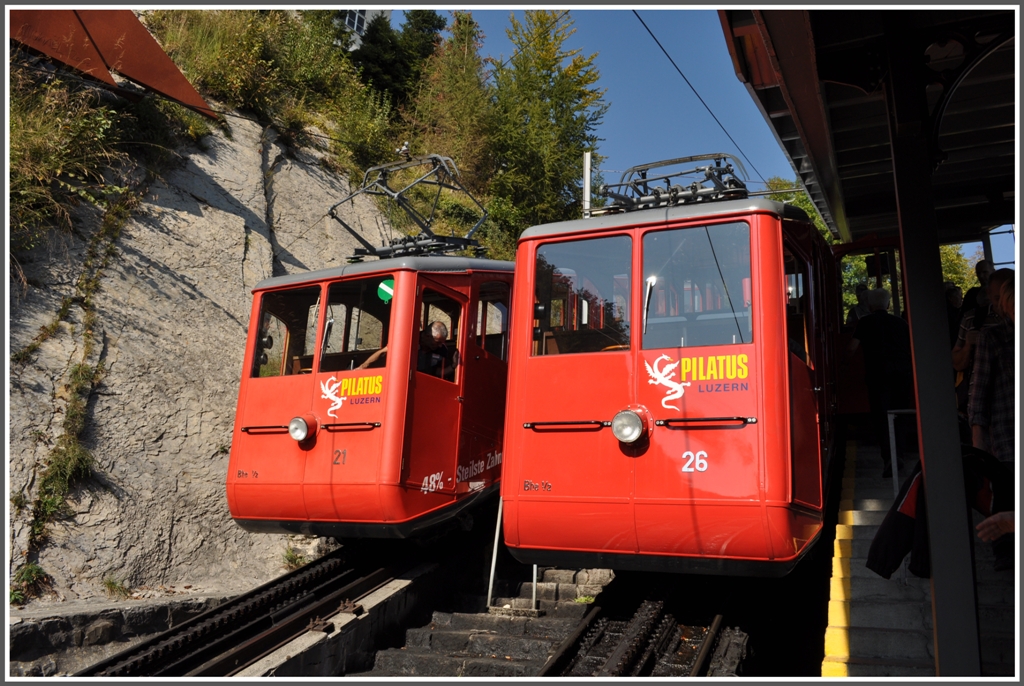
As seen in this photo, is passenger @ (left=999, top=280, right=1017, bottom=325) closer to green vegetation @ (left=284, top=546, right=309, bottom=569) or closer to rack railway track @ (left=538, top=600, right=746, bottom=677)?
rack railway track @ (left=538, top=600, right=746, bottom=677)

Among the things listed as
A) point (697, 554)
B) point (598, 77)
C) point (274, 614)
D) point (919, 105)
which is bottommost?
point (274, 614)

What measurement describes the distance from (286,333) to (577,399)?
11.4 feet

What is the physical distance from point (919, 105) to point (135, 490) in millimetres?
8631

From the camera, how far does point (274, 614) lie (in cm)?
655

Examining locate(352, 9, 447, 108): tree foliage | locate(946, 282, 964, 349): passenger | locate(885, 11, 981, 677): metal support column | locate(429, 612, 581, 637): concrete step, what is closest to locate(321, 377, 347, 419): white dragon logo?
locate(429, 612, 581, 637): concrete step

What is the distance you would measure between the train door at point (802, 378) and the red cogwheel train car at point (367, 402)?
327 cm

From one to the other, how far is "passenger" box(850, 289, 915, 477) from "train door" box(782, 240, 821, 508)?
6.55ft

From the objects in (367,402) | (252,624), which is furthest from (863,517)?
(252,624)

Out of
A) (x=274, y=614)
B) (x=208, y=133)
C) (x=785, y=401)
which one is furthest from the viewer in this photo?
(x=208, y=133)

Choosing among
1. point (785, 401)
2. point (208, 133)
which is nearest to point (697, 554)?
point (785, 401)

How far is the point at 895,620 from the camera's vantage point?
5.00 m

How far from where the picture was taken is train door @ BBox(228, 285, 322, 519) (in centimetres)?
705

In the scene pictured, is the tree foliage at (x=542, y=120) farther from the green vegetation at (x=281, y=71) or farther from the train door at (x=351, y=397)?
the train door at (x=351, y=397)

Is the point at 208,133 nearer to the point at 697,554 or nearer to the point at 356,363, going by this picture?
the point at 356,363
